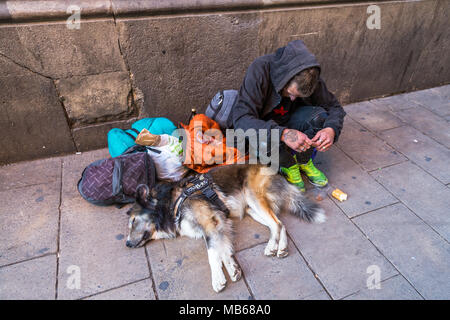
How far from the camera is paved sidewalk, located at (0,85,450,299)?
1.99 metres

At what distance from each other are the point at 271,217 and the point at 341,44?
288cm

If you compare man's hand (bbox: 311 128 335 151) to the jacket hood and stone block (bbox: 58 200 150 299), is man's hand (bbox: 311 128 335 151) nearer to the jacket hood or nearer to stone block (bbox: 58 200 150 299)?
the jacket hood

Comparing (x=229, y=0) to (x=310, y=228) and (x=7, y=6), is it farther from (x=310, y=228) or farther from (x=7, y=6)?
(x=310, y=228)

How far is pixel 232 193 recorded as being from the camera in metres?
2.55

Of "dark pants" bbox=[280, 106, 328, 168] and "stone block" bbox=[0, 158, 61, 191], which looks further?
"stone block" bbox=[0, 158, 61, 191]

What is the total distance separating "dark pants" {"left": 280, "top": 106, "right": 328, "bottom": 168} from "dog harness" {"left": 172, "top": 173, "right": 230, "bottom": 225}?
790mm

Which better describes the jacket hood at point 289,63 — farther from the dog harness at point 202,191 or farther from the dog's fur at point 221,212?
the dog harness at point 202,191

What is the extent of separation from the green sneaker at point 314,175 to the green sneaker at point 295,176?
0.41ft

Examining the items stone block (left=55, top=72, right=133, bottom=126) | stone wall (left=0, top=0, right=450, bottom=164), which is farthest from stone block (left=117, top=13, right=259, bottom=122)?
stone block (left=55, top=72, right=133, bottom=126)

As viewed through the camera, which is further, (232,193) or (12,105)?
(12,105)

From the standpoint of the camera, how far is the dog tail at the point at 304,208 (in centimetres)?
248

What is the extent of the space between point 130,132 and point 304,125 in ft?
6.23

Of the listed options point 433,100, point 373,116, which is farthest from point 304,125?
point 433,100
